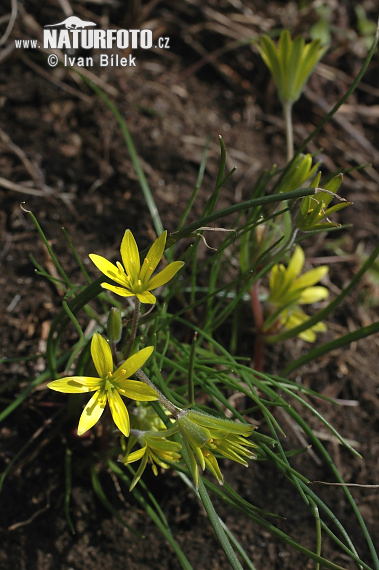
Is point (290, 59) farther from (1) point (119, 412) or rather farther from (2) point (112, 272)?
(1) point (119, 412)

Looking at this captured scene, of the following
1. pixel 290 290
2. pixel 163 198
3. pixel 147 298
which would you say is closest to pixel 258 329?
pixel 290 290

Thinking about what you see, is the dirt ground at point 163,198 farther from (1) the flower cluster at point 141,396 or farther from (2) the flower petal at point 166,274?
(2) the flower petal at point 166,274

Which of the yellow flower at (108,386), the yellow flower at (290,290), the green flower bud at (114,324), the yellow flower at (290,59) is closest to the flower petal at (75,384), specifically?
the yellow flower at (108,386)

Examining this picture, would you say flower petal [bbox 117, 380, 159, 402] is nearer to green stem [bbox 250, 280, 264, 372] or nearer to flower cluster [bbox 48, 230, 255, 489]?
flower cluster [bbox 48, 230, 255, 489]

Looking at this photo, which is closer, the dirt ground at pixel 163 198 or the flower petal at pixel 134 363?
the flower petal at pixel 134 363

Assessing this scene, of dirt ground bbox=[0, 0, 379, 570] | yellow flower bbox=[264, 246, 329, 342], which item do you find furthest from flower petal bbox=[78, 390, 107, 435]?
yellow flower bbox=[264, 246, 329, 342]
